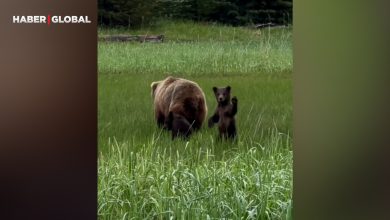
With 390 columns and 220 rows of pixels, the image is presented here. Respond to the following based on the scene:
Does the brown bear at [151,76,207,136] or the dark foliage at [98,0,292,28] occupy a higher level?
the dark foliage at [98,0,292,28]

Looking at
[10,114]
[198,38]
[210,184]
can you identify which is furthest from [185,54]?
[10,114]

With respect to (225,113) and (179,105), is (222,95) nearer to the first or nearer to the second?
(225,113)

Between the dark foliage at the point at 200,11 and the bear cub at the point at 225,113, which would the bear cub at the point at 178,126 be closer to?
the bear cub at the point at 225,113

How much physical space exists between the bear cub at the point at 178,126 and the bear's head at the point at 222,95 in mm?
223

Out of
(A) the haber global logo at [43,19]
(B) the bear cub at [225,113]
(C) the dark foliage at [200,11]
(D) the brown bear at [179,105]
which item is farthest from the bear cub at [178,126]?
(A) the haber global logo at [43,19]

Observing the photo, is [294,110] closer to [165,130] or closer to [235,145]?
[235,145]

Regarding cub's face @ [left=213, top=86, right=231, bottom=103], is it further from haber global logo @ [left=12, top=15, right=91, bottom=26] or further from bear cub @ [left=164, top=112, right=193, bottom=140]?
haber global logo @ [left=12, top=15, right=91, bottom=26]

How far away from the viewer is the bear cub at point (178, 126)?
4.48 metres

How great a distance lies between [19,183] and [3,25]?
848 millimetres

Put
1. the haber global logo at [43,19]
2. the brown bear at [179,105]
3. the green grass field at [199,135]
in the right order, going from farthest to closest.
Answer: the brown bear at [179,105] < the green grass field at [199,135] < the haber global logo at [43,19]

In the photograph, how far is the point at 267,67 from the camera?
4496mm

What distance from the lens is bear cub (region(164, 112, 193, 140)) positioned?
14.7ft

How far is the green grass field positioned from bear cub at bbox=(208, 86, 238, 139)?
3 centimetres

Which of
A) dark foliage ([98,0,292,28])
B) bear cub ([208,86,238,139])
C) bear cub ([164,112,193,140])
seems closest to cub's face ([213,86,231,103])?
bear cub ([208,86,238,139])
